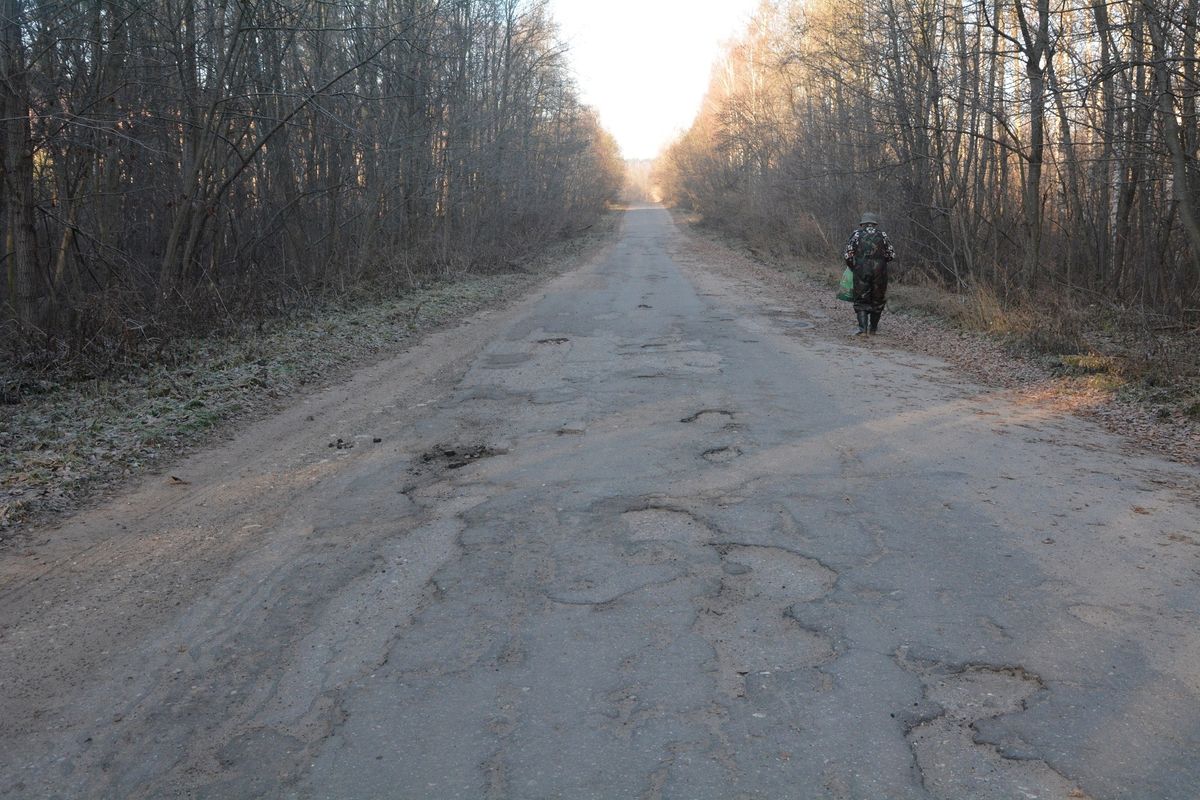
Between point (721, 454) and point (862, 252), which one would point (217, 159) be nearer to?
point (862, 252)

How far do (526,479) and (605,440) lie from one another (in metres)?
1.12

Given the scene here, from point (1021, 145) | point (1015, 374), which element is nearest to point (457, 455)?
point (1015, 374)

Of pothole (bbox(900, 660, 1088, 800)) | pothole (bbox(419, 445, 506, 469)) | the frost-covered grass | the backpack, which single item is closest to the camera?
pothole (bbox(900, 660, 1088, 800))

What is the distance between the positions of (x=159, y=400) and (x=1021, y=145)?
13939mm

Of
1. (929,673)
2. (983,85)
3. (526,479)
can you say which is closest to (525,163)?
(983,85)

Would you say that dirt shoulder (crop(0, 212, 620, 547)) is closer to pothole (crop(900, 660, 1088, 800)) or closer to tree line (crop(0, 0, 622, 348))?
tree line (crop(0, 0, 622, 348))

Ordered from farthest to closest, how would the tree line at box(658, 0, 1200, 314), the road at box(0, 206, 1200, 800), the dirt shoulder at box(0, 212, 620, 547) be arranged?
the tree line at box(658, 0, 1200, 314), the dirt shoulder at box(0, 212, 620, 547), the road at box(0, 206, 1200, 800)

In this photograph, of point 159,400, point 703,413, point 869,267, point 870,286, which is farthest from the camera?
point 870,286

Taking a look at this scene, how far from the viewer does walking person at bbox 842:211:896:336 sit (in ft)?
42.2

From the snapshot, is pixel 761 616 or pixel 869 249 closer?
pixel 761 616

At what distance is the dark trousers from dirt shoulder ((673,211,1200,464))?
1.75 ft

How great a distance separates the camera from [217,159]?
522 inches

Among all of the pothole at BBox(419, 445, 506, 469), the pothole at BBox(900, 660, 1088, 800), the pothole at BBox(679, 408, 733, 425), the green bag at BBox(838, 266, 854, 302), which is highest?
the green bag at BBox(838, 266, 854, 302)

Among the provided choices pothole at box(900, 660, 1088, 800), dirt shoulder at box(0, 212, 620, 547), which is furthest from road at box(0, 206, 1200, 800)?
dirt shoulder at box(0, 212, 620, 547)
